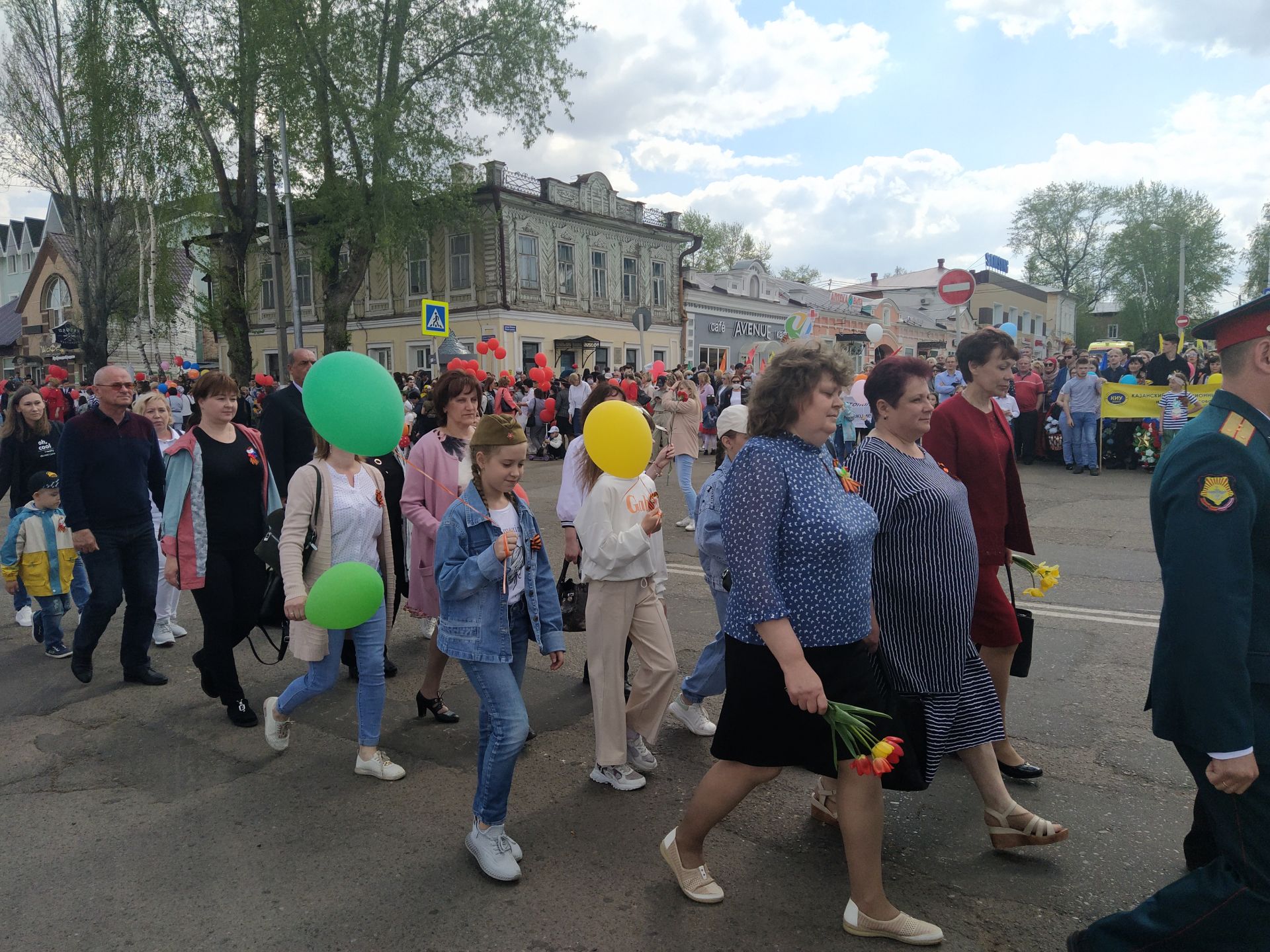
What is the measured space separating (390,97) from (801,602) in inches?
993

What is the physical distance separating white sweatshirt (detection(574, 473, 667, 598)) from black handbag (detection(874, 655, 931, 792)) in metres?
1.15

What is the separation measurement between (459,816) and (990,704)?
7.33 ft

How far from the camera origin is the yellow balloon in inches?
146

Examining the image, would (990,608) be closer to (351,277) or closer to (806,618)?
(806,618)

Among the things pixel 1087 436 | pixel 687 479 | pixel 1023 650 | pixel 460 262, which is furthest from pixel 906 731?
pixel 460 262

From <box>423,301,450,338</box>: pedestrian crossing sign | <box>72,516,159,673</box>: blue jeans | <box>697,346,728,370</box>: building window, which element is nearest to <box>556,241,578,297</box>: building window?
<box>697,346,728,370</box>: building window

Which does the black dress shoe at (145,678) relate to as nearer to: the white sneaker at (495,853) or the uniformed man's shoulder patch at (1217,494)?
the white sneaker at (495,853)

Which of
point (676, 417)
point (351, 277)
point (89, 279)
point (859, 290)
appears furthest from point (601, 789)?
point (859, 290)

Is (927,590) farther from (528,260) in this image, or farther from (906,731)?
(528,260)

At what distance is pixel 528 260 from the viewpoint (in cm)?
3198

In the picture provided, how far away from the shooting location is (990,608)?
3580 millimetres

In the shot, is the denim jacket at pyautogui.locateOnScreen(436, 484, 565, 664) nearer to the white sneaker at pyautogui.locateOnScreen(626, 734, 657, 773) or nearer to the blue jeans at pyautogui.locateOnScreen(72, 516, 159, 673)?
the white sneaker at pyautogui.locateOnScreen(626, 734, 657, 773)

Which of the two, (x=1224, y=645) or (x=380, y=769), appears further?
(x=380, y=769)

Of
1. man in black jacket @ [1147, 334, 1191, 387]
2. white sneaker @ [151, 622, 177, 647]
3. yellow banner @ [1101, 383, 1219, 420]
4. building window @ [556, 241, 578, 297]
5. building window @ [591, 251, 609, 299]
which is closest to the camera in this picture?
white sneaker @ [151, 622, 177, 647]
